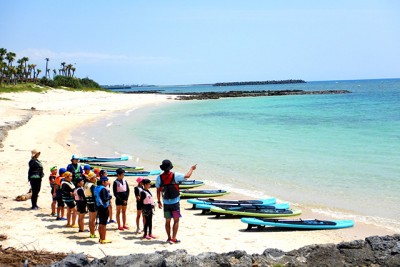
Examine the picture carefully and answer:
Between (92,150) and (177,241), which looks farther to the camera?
(92,150)

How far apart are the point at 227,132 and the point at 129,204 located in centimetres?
2233

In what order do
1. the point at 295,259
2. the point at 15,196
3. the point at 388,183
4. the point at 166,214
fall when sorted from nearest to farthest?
the point at 295,259
the point at 166,214
the point at 15,196
the point at 388,183

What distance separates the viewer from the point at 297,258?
6.12m

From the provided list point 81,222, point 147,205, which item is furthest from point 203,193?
point 81,222

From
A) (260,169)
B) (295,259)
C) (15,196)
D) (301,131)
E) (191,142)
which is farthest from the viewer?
(301,131)

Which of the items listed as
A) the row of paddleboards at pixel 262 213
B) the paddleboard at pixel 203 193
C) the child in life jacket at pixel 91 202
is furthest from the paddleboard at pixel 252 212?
the child in life jacket at pixel 91 202

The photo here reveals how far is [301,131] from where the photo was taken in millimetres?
34938

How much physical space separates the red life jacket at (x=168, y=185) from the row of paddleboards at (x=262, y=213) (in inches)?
105

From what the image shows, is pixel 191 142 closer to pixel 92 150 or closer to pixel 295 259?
pixel 92 150

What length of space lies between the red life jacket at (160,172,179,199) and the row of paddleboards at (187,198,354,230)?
2.66 meters

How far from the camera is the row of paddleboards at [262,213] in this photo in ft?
35.8

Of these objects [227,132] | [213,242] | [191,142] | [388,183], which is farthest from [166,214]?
[227,132]

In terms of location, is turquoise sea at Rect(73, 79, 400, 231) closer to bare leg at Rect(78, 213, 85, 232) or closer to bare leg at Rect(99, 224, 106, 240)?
bare leg at Rect(78, 213, 85, 232)

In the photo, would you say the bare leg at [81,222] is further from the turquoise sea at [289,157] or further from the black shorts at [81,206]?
the turquoise sea at [289,157]
